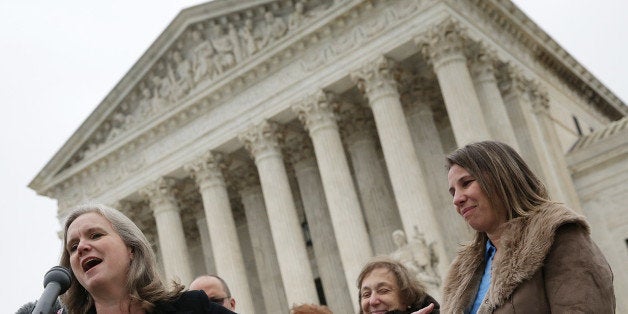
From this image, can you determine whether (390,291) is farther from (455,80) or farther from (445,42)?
(445,42)

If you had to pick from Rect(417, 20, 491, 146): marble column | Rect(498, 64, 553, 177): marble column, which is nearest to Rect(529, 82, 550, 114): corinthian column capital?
Rect(498, 64, 553, 177): marble column

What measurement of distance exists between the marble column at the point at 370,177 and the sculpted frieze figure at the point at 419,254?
225 inches

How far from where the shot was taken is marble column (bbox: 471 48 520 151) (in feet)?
81.3

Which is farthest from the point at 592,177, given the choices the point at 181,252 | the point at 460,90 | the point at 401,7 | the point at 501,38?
the point at 181,252

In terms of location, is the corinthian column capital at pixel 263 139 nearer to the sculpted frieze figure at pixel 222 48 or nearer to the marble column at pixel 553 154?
the sculpted frieze figure at pixel 222 48

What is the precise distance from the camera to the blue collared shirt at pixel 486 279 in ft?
13.2

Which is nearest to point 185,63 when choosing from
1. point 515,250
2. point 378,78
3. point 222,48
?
point 222,48

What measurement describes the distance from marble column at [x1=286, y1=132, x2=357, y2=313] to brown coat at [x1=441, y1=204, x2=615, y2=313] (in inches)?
994

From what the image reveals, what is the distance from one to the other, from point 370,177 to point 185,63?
997 centimetres

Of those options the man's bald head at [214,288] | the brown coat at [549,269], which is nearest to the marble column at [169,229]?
the man's bald head at [214,288]

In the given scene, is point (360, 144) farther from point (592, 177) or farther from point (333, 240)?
point (592, 177)

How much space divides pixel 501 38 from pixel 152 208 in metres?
16.7

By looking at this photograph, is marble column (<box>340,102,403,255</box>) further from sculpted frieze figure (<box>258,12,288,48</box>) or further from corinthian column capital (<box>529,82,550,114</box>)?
corinthian column capital (<box>529,82,550,114</box>)

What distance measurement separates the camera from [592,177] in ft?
93.4
